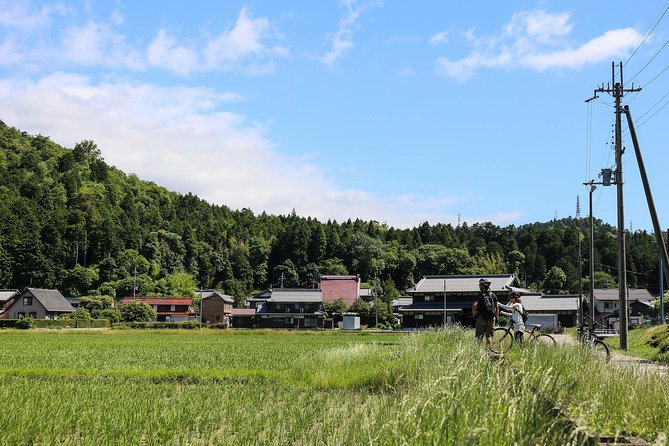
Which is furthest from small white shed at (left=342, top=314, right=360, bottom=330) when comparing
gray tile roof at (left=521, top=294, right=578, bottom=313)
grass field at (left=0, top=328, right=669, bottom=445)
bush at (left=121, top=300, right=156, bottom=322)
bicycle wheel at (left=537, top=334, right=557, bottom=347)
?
grass field at (left=0, top=328, right=669, bottom=445)

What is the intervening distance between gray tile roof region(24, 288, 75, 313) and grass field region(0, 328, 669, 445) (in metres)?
56.5

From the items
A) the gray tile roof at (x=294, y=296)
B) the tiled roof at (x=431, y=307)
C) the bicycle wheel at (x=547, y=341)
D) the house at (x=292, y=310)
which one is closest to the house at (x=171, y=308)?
the house at (x=292, y=310)

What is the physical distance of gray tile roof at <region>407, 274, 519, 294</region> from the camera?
60.6 m

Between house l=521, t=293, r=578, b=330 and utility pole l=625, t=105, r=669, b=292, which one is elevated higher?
utility pole l=625, t=105, r=669, b=292

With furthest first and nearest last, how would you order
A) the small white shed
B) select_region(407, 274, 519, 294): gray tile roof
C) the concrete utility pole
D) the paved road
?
select_region(407, 274, 519, 294): gray tile roof → the small white shed → the concrete utility pole → the paved road

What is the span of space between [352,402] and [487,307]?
4745 mm

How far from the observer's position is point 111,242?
282ft

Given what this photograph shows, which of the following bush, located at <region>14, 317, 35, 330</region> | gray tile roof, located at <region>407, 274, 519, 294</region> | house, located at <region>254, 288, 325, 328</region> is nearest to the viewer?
bush, located at <region>14, 317, 35, 330</region>

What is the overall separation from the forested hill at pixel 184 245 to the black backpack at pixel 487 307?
66.8 m

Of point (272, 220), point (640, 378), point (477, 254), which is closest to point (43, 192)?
point (272, 220)

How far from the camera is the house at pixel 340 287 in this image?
7888cm

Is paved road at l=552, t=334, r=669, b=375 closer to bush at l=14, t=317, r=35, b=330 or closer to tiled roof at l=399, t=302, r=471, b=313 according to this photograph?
tiled roof at l=399, t=302, r=471, b=313

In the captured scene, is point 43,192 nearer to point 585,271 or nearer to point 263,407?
point 585,271

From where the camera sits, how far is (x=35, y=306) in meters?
67.9
